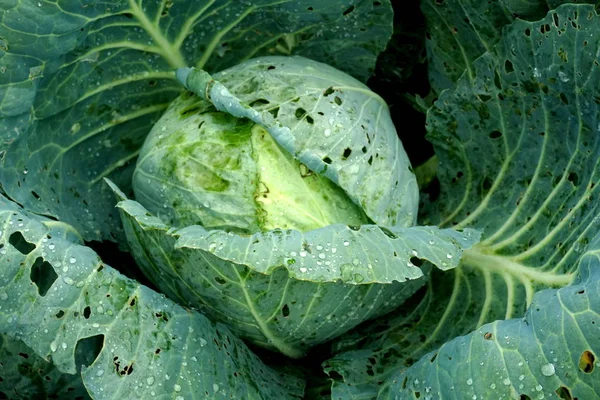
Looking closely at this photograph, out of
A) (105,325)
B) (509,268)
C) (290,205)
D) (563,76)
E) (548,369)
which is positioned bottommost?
(509,268)

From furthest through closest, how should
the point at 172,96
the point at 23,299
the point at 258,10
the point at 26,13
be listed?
the point at 172,96
the point at 258,10
the point at 26,13
the point at 23,299

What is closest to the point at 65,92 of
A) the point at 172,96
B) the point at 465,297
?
the point at 172,96

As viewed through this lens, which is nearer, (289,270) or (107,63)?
(289,270)

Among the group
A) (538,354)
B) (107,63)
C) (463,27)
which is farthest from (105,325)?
(463,27)

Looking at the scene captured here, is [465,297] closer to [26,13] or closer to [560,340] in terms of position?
[560,340]

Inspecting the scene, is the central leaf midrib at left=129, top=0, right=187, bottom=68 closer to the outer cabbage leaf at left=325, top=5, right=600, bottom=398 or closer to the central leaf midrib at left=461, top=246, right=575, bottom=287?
the outer cabbage leaf at left=325, top=5, right=600, bottom=398

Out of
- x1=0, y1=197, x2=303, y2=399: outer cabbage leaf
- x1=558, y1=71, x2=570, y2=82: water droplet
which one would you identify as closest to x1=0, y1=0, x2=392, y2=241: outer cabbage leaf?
x1=0, y1=197, x2=303, y2=399: outer cabbage leaf

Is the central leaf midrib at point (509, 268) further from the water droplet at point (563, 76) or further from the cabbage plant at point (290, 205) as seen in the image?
the water droplet at point (563, 76)

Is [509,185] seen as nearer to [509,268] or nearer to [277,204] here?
[509,268]
